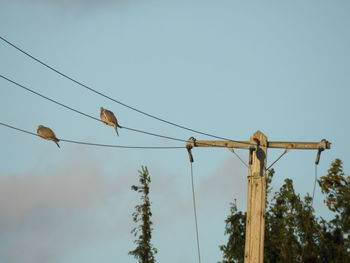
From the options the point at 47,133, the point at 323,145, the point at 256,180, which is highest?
the point at 47,133

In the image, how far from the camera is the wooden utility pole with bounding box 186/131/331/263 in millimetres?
18250

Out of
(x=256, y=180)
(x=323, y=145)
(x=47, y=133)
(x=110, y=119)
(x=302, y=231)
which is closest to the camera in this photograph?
(x=256, y=180)

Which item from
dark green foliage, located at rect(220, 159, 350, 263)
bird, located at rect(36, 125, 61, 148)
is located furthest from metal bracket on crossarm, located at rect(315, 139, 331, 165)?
dark green foliage, located at rect(220, 159, 350, 263)

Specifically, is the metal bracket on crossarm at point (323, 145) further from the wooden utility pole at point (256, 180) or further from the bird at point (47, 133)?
the bird at point (47, 133)

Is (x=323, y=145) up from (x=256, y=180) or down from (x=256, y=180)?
up

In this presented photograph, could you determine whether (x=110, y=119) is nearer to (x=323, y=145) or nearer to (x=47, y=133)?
(x=47, y=133)

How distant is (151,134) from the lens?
68.1ft

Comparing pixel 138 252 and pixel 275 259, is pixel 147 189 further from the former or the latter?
pixel 275 259

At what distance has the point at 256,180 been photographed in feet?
61.4

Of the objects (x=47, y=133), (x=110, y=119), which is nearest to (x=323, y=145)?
(x=110, y=119)

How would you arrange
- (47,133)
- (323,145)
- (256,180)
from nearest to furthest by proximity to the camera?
1. (256,180)
2. (323,145)
3. (47,133)

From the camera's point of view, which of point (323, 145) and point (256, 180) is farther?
point (323, 145)

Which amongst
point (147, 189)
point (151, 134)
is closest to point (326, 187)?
point (147, 189)

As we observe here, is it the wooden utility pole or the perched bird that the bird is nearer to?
the perched bird
